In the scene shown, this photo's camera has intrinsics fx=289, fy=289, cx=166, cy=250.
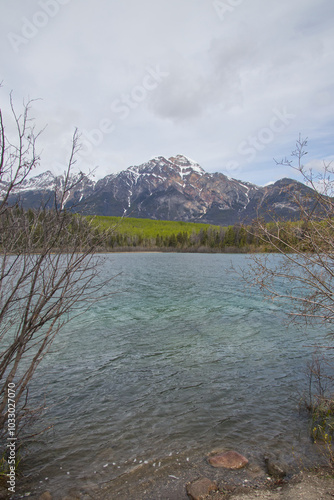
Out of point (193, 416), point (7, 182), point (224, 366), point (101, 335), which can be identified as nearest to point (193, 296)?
point (101, 335)

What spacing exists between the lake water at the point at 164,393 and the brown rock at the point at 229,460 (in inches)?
14.8

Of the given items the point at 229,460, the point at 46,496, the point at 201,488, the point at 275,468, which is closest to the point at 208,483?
the point at 201,488

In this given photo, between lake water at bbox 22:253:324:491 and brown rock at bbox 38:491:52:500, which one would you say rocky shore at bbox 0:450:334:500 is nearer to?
brown rock at bbox 38:491:52:500

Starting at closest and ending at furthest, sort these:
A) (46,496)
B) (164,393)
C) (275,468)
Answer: (46,496)
(275,468)
(164,393)

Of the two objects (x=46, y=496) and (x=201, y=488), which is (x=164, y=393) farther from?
(x=46, y=496)

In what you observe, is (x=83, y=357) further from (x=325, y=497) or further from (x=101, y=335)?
(x=325, y=497)

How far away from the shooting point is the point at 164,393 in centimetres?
948

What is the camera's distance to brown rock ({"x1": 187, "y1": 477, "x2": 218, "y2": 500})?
526cm

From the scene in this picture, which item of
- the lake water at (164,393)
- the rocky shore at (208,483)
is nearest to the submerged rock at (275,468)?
the rocky shore at (208,483)

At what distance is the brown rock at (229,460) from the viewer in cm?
615

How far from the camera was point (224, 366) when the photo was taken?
1160 centimetres

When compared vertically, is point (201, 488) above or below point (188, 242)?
below

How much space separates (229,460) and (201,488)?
112 cm

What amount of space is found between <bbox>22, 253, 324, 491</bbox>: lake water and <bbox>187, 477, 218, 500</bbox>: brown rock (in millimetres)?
1026
